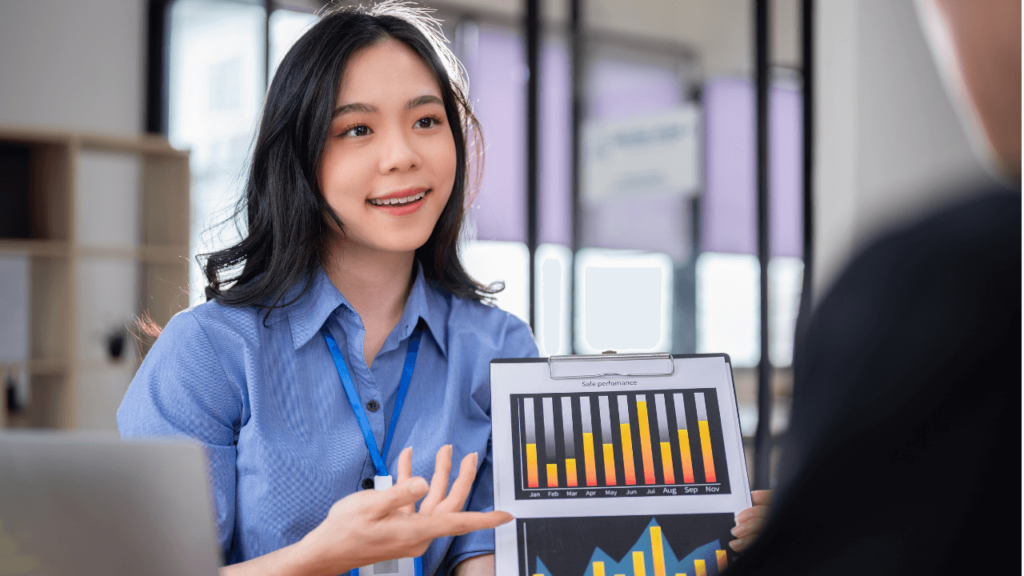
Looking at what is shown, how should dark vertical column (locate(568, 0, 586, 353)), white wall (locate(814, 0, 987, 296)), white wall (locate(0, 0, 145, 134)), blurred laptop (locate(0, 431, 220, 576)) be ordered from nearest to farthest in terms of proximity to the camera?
blurred laptop (locate(0, 431, 220, 576)) < white wall (locate(814, 0, 987, 296)) < white wall (locate(0, 0, 145, 134)) < dark vertical column (locate(568, 0, 586, 353))

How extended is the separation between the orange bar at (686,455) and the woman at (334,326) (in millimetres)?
309

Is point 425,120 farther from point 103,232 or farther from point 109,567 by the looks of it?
point 103,232

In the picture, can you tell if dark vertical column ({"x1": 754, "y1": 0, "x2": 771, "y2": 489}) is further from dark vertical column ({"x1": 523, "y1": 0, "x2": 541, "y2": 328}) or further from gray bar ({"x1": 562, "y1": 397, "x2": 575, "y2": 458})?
gray bar ({"x1": 562, "y1": 397, "x2": 575, "y2": 458})

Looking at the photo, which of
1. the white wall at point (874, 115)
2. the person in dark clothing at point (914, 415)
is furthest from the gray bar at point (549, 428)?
the white wall at point (874, 115)

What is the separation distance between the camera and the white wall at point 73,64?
3662 mm

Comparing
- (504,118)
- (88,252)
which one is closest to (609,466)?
(88,252)

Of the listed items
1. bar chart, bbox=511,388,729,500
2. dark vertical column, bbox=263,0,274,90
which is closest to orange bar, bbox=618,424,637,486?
bar chart, bbox=511,388,729,500

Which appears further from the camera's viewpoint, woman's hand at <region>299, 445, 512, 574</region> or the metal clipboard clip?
the metal clipboard clip

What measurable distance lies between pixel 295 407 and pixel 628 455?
1.61 feet

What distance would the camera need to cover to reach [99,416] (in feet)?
12.4

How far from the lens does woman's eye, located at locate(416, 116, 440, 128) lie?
4.14 feet

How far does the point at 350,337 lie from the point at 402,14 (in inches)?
23.2

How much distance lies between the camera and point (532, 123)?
13.0 feet

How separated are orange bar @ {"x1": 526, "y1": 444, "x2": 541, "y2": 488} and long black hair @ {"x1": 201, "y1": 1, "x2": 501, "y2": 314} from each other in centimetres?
46
